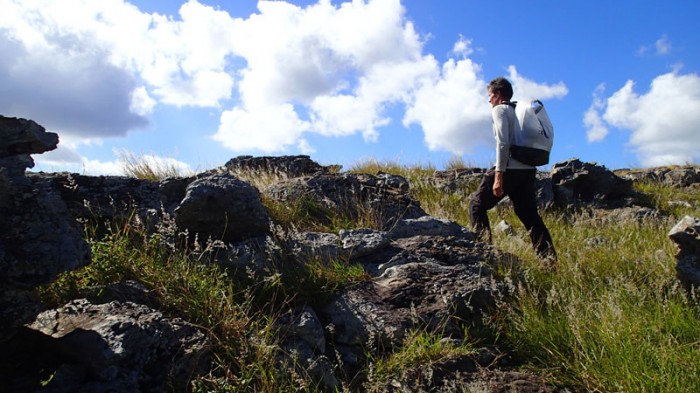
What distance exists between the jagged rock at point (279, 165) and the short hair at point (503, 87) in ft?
17.5

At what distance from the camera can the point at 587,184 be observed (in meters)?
10.7

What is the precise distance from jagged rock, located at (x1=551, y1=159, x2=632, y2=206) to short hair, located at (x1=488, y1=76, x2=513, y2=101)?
5458 mm

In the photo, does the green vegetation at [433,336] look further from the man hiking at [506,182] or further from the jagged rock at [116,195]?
the man hiking at [506,182]

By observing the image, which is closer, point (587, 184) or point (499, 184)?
point (499, 184)

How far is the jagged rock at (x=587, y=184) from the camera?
10.5 meters

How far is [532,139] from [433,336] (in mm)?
3050

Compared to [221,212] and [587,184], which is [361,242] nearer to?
[221,212]

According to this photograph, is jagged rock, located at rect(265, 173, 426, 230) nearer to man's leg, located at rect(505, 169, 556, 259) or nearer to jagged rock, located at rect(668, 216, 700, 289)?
man's leg, located at rect(505, 169, 556, 259)

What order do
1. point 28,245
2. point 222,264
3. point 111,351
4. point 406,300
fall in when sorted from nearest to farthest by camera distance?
1. point 111,351
2. point 28,245
3. point 406,300
4. point 222,264

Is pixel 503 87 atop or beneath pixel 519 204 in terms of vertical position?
atop

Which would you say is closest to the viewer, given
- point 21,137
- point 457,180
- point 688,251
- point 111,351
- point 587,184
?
point 111,351

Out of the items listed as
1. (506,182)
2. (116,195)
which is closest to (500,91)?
(506,182)

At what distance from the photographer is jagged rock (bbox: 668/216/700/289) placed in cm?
419

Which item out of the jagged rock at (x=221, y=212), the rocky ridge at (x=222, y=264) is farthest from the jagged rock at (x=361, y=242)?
the jagged rock at (x=221, y=212)
